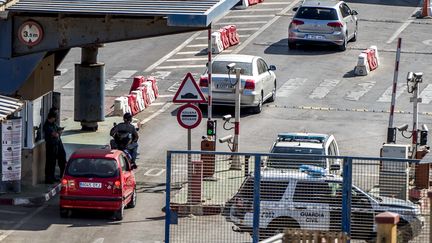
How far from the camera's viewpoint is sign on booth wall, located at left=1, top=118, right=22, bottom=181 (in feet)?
98.9

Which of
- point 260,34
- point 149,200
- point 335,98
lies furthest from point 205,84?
point 260,34

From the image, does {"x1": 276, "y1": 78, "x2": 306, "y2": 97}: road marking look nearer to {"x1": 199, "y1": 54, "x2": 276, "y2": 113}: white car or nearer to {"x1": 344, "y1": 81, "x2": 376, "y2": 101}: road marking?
{"x1": 344, "y1": 81, "x2": 376, "y2": 101}: road marking

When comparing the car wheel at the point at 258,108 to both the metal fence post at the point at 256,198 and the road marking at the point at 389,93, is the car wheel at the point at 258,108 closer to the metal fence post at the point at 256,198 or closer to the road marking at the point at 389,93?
the road marking at the point at 389,93

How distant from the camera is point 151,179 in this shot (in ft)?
108

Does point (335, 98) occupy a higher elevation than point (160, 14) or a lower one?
lower

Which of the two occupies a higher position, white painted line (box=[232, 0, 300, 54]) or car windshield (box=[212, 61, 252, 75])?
car windshield (box=[212, 61, 252, 75])

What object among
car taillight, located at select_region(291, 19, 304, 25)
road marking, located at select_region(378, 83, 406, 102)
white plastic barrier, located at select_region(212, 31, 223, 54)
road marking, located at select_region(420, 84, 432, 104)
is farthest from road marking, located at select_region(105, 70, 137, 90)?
road marking, located at select_region(420, 84, 432, 104)

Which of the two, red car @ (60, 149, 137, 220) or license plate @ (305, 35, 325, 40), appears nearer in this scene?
red car @ (60, 149, 137, 220)

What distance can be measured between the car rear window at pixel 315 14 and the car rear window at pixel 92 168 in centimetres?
1943

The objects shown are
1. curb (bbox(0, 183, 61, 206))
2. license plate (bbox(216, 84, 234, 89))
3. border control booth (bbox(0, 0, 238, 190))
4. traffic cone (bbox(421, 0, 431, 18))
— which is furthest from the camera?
traffic cone (bbox(421, 0, 431, 18))

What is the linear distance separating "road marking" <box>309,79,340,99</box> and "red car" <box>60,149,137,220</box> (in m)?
13.8

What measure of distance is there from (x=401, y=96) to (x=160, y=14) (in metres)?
14.3

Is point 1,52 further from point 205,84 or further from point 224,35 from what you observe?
point 224,35

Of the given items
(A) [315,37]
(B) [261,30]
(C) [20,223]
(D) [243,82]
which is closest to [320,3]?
(A) [315,37]
